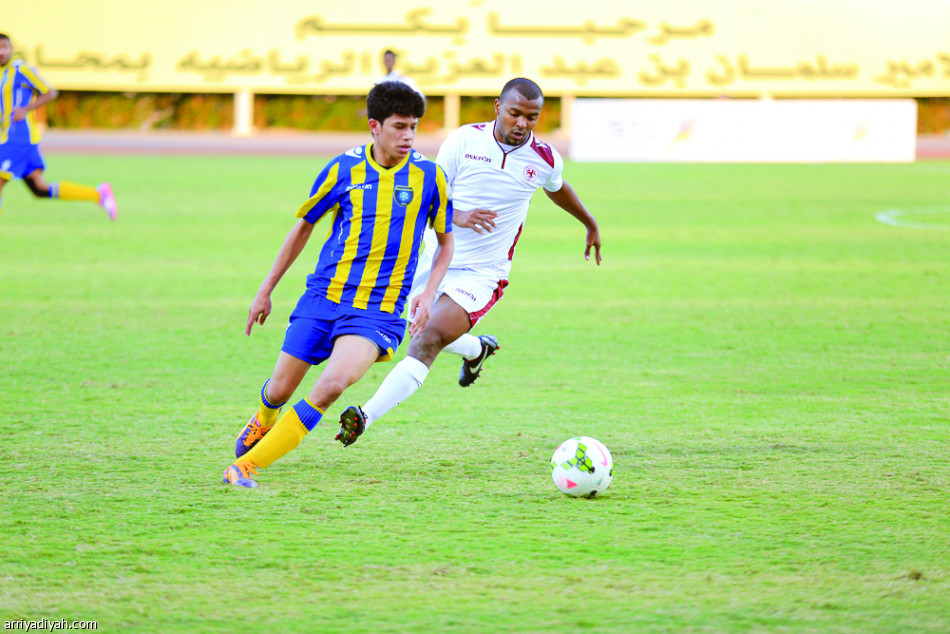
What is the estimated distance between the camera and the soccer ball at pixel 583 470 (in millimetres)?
4473

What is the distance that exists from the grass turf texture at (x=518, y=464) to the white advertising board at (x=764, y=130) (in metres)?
15.3

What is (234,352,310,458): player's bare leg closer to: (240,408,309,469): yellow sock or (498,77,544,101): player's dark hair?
(240,408,309,469): yellow sock

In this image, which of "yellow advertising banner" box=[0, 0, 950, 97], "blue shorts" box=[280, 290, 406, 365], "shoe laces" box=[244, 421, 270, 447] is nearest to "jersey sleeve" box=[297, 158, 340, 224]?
"blue shorts" box=[280, 290, 406, 365]

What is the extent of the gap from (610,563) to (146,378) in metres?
3.90

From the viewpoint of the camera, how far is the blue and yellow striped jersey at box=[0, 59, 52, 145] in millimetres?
11523

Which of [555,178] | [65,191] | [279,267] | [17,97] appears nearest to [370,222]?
[279,267]

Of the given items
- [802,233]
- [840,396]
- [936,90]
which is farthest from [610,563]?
[936,90]

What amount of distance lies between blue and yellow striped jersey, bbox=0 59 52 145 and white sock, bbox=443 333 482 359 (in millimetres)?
7213

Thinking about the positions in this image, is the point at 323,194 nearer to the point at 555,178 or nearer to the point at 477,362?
the point at 555,178

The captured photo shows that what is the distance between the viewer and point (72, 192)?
12617mm

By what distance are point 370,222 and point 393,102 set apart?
0.50m

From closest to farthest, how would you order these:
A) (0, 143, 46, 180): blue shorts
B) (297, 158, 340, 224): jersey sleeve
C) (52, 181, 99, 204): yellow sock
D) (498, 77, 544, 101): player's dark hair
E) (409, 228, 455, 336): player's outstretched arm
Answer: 1. (297, 158, 340, 224): jersey sleeve
2. (409, 228, 455, 336): player's outstretched arm
3. (498, 77, 544, 101): player's dark hair
4. (0, 143, 46, 180): blue shorts
5. (52, 181, 99, 204): yellow sock

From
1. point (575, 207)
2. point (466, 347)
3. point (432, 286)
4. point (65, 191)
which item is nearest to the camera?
point (432, 286)

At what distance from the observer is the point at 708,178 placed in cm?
2219
